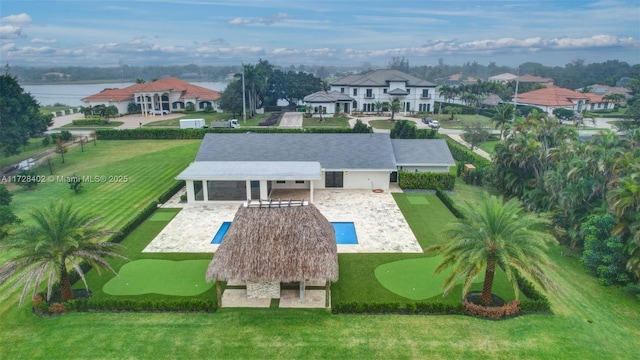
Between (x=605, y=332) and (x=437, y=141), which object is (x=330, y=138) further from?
(x=605, y=332)

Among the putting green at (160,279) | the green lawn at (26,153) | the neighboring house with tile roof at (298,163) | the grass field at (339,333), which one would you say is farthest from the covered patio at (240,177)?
the green lawn at (26,153)

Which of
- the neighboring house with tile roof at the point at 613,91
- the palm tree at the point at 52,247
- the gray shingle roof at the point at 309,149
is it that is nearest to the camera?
the palm tree at the point at 52,247

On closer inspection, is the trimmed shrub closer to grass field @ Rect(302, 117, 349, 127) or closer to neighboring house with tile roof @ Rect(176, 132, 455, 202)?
neighboring house with tile roof @ Rect(176, 132, 455, 202)

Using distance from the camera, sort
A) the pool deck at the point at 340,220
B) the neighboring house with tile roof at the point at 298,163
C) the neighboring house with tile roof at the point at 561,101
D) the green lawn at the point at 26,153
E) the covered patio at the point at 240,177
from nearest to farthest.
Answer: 1. the pool deck at the point at 340,220
2. the covered patio at the point at 240,177
3. the neighboring house with tile roof at the point at 298,163
4. the green lawn at the point at 26,153
5. the neighboring house with tile roof at the point at 561,101

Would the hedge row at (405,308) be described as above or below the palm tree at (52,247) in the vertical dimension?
below

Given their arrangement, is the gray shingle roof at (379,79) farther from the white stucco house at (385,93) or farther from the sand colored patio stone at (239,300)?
the sand colored patio stone at (239,300)

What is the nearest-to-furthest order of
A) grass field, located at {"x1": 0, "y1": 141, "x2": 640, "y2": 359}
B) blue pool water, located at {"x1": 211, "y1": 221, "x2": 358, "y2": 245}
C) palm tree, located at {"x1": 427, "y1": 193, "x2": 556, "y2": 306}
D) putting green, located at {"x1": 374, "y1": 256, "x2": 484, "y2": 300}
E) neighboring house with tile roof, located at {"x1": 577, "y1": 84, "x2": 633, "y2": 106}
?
grass field, located at {"x1": 0, "y1": 141, "x2": 640, "y2": 359} < palm tree, located at {"x1": 427, "y1": 193, "x2": 556, "y2": 306} < putting green, located at {"x1": 374, "y1": 256, "x2": 484, "y2": 300} < blue pool water, located at {"x1": 211, "y1": 221, "x2": 358, "y2": 245} < neighboring house with tile roof, located at {"x1": 577, "y1": 84, "x2": 633, "y2": 106}

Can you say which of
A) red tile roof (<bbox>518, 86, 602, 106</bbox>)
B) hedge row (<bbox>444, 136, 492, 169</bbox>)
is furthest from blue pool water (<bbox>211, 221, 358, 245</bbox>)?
red tile roof (<bbox>518, 86, 602, 106</bbox>)
